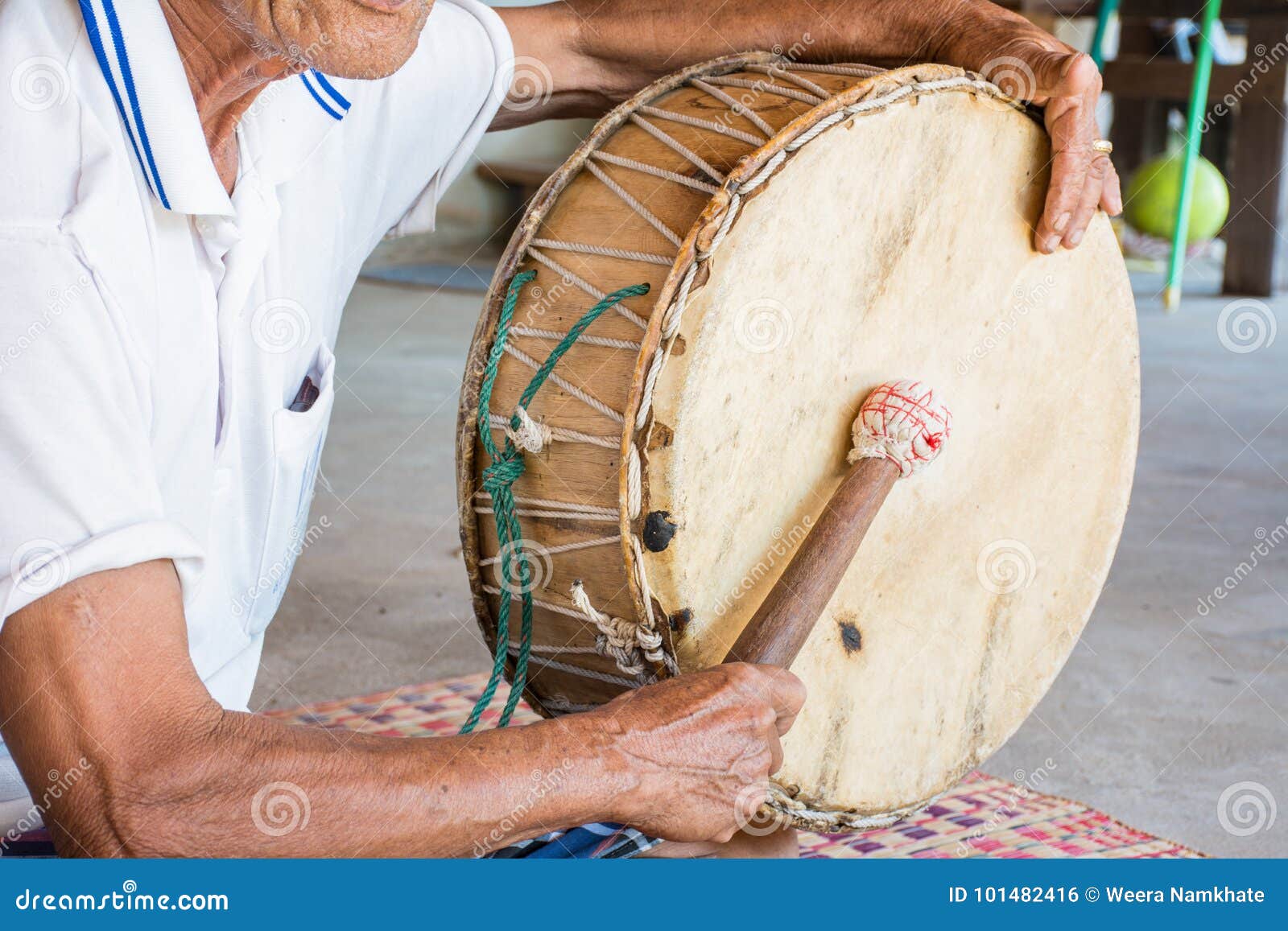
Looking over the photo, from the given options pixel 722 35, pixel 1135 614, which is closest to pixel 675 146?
pixel 722 35

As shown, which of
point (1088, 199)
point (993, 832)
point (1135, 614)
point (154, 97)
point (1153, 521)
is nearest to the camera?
point (154, 97)

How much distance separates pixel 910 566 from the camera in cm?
147

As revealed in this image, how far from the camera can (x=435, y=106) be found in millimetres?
1524

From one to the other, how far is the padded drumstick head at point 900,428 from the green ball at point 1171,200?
6.12m

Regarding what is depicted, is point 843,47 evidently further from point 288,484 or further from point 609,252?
point 288,484

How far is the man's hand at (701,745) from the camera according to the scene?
109 cm

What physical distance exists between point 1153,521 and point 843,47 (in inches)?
89.9

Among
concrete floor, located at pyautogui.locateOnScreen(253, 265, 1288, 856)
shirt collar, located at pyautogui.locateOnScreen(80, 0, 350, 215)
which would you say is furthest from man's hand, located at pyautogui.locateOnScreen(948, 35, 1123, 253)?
concrete floor, located at pyautogui.locateOnScreen(253, 265, 1288, 856)

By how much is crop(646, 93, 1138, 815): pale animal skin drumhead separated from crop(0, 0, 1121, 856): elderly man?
11 centimetres

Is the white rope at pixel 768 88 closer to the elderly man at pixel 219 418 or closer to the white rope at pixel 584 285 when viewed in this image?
the elderly man at pixel 219 418

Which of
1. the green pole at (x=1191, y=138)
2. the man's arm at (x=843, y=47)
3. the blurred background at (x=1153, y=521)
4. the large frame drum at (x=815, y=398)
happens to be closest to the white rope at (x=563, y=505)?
the large frame drum at (x=815, y=398)

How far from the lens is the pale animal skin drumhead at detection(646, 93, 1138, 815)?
1264 mm

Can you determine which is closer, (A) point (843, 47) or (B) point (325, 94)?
(B) point (325, 94)

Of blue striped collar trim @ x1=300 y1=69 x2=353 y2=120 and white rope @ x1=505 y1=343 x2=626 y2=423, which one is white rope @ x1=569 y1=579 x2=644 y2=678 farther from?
blue striped collar trim @ x1=300 y1=69 x2=353 y2=120
